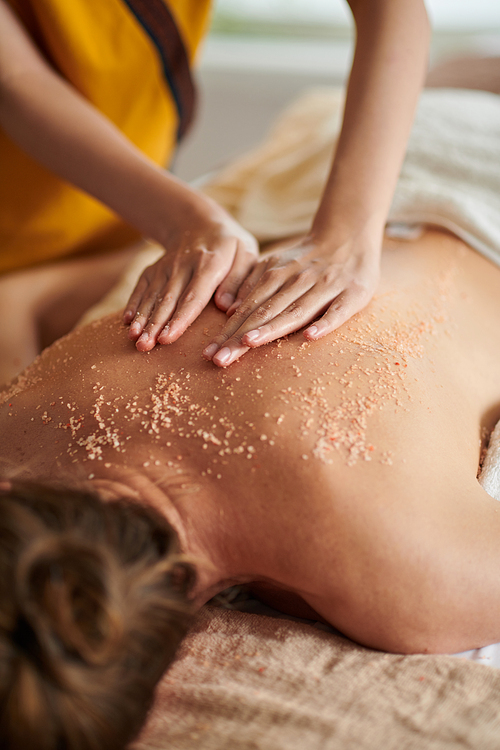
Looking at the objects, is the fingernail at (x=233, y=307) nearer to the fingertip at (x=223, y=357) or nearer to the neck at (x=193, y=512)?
the fingertip at (x=223, y=357)

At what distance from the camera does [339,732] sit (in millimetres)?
566

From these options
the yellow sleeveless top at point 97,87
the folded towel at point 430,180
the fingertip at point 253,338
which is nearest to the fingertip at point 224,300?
the fingertip at point 253,338

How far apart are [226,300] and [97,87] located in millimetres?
754

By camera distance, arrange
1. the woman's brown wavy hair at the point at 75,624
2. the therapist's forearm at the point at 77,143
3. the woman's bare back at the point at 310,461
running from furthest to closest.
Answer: the therapist's forearm at the point at 77,143, the woman's bare back at the point at 310,461, the woman's brown wavy hair at the point at 75,624

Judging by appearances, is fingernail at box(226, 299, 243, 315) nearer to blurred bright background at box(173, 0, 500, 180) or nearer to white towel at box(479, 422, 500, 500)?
A: white towel at box(479, 422, 500, 500)

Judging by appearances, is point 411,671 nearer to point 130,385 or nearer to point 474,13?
point 130,385

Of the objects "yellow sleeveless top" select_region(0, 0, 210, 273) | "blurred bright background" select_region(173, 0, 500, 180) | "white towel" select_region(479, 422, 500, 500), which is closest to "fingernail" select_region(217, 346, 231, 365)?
"white towel" select_region(479, 422, 500, 500)

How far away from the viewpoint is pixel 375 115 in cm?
95

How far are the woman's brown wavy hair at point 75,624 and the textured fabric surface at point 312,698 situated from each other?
3.4 inches

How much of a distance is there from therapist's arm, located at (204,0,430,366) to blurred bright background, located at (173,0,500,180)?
5.73 ft

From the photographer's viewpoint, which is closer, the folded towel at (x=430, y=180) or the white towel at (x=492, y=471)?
the white towel at (x=492, y=471)

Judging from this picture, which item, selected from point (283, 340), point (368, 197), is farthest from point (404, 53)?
point (283, 340)

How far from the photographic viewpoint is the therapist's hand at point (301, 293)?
77 cm

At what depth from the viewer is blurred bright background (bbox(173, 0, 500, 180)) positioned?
2.62 meters
